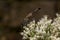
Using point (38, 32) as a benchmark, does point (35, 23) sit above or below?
above

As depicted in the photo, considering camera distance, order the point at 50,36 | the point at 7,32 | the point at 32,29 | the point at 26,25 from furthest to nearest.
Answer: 1. the point at 7,32
2. the point at 26,25
3. the point at 32,29
4. the point at 50,36

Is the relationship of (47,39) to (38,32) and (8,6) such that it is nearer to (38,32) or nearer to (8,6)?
(38,32)

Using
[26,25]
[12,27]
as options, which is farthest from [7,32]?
[26,25]

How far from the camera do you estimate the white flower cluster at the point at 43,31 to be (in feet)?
5.85

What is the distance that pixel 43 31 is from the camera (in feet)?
5.82

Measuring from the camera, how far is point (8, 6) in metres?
7.62

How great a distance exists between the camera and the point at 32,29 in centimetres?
192

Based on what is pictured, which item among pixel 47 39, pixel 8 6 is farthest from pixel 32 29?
pixel 8 6

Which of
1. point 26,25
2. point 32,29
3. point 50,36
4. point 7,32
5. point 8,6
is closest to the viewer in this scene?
point 50,36

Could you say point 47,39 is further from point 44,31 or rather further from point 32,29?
point 32,29

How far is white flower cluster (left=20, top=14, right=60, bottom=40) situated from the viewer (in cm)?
178

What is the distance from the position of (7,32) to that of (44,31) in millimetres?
5278

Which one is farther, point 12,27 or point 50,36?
point 12,27

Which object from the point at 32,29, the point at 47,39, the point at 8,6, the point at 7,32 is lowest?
the point at 47,39
